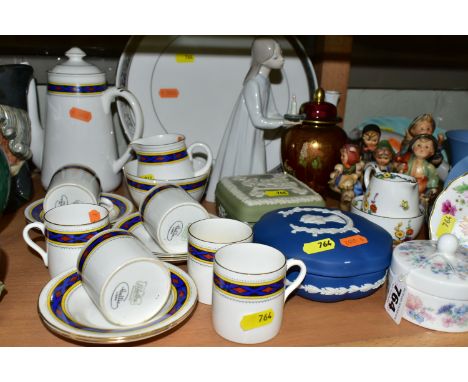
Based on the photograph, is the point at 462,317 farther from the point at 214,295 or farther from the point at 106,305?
the point at 106,305

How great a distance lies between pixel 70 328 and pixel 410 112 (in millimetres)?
1040

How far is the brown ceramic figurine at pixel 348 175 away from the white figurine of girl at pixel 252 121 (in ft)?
0.41

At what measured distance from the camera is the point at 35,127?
101 cm

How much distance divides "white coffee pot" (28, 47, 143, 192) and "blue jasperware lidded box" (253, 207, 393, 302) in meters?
0.39

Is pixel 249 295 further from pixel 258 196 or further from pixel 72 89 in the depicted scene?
pixel 72 89

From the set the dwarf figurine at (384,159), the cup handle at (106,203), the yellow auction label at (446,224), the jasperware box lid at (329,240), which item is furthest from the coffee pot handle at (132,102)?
the yellow auction label at (446,224)

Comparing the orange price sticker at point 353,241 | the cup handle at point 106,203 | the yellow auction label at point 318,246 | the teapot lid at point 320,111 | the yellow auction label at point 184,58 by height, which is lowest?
the cup handle at point 106,203

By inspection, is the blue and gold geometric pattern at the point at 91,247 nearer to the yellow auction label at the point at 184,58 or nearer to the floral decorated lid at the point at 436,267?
the floral decorated lid at the point at 436,267

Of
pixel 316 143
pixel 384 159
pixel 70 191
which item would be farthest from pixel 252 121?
pixel 70 191

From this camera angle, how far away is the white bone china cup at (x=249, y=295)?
59 centimetres

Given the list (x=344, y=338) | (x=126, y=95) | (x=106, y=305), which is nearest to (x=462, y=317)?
(x=344, y=338)

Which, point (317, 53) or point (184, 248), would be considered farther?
point (317, 53)

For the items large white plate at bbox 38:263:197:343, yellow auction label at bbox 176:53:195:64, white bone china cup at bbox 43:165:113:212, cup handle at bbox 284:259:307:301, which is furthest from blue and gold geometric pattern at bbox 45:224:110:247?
yellow auction label at bbox 176:53:195:64

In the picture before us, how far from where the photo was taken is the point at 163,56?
3.45 feet
